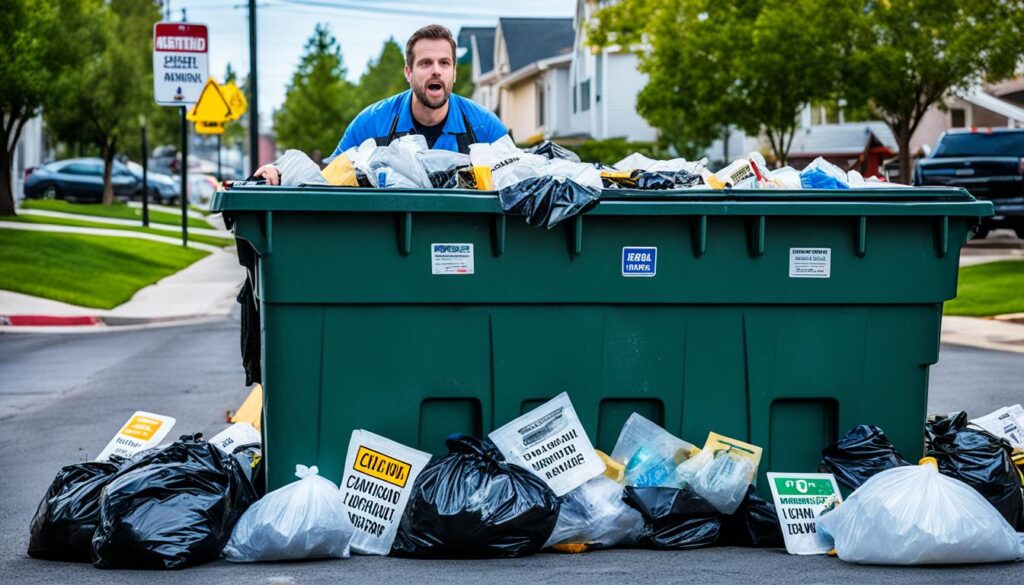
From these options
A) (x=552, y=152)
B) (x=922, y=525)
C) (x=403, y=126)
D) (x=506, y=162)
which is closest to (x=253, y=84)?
Answer: (x=403, y=126)

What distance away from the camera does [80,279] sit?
733 inches

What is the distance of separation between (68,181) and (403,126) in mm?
37808

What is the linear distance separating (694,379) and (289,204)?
5.37 ft

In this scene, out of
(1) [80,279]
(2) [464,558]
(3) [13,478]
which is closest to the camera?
(2) [464,558]

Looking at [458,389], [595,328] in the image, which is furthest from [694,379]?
[458,389]

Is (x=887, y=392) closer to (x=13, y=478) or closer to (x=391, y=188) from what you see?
(x=391, y=188)

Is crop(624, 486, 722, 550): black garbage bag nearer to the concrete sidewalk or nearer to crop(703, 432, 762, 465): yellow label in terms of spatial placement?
crop(703, 432, 762, 465): yellow label

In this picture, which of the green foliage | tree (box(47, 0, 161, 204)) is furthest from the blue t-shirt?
the green foliage

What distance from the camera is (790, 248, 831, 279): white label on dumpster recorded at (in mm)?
5328

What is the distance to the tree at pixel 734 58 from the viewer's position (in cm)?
2695

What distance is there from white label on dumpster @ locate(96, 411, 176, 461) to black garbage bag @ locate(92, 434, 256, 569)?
681mm

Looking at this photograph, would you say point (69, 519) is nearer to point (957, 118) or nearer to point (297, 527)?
point (297, 527)

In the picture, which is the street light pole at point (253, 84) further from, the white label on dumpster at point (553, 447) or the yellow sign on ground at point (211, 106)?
the white label on dumpster at point (553, 447)

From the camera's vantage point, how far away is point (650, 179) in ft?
18.0
